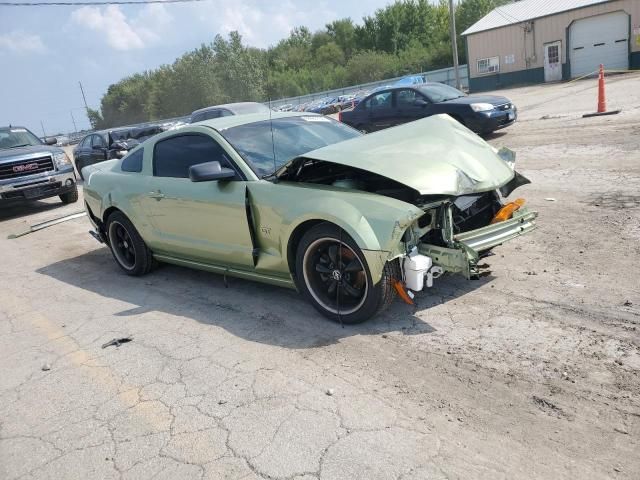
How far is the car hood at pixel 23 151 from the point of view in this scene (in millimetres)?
11117

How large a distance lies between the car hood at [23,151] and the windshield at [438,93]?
893cm

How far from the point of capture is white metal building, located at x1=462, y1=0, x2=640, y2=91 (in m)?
29.5

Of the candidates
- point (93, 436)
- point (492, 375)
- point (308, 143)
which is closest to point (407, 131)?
point (308, 143)

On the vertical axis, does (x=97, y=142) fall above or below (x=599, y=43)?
below

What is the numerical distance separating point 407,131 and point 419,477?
10.1ft

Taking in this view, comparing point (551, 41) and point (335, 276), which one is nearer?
point (335, 276)

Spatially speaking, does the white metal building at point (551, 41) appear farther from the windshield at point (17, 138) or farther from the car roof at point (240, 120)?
the car roof at point (240, 120)

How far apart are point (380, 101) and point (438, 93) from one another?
155 cm

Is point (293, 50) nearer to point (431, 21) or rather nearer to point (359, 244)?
point (431, 21)

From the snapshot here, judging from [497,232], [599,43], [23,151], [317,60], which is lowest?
[497,232]

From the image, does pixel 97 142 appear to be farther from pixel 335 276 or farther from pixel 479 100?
pixel 335 276

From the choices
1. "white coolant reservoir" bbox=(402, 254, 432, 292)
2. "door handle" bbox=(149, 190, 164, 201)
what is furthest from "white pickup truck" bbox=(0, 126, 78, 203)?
"white coolant reservoir" bbox=(402, 254, 432, 292)

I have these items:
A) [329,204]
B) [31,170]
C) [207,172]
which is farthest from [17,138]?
[329,204]

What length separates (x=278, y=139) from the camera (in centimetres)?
493
